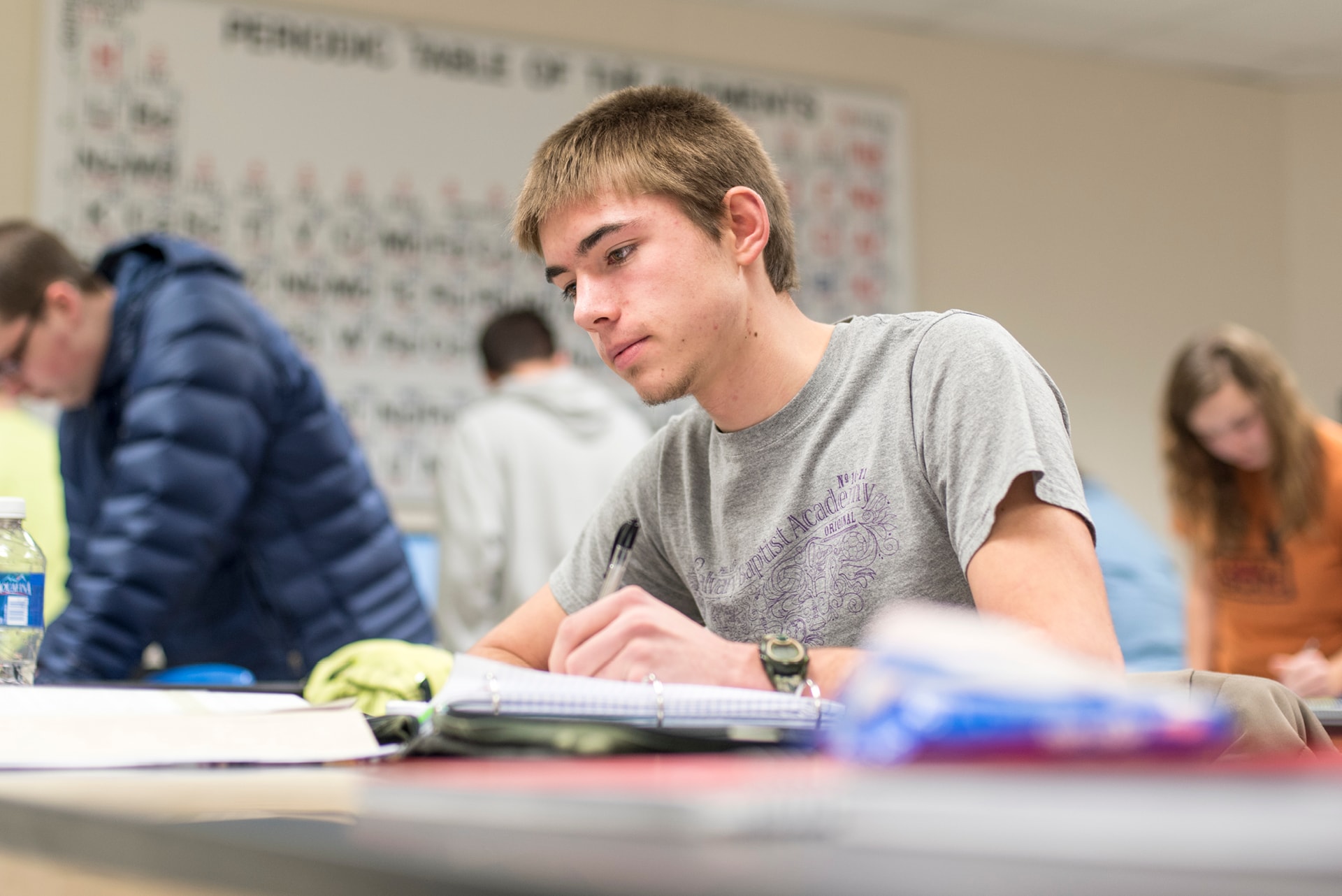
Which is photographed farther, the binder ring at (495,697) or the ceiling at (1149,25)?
the ceiling at (1149,25)

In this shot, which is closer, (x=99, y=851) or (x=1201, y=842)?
(x=1201, y=842)

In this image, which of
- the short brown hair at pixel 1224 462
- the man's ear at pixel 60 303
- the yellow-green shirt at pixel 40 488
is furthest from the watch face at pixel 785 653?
the short brown hair at pixel 1224 462

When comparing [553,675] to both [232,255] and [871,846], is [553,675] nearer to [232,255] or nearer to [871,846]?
[871,846]

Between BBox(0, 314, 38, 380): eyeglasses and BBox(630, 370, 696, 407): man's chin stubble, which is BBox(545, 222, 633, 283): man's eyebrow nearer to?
BBox(630, 370, 696, 407): man's chin stubble

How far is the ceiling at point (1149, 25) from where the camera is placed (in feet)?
13.6

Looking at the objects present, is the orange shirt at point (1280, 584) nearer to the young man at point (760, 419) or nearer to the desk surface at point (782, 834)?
the young man at point (760, 419)

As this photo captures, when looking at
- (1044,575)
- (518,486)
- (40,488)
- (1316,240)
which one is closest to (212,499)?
(40,488)

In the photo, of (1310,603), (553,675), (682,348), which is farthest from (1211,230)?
(553,675)

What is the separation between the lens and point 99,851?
399mm

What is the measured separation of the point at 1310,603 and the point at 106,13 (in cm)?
335

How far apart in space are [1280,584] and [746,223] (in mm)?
1998

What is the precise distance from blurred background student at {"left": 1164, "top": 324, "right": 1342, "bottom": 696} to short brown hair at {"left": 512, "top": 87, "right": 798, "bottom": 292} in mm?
1754

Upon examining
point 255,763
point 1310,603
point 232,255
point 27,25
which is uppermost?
point 27,25

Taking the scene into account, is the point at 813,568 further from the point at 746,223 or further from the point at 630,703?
the point at 630,703
